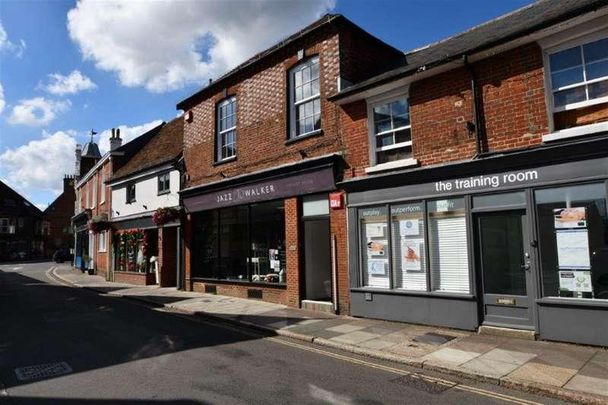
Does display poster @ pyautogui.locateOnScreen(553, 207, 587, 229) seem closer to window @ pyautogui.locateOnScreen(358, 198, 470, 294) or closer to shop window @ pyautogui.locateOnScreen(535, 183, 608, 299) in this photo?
shop window @ pyautogui.locateOnScreen(535, 183, 608, 299)

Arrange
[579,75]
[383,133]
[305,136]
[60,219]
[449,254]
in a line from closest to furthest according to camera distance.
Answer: [579,75] → [449,254] → [383,133] → [305,136] → [60,219]

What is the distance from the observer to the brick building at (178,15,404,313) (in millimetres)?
12320

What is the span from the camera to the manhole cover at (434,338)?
27.8ft

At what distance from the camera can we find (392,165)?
419 inches

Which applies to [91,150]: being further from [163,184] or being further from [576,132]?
[576,132]

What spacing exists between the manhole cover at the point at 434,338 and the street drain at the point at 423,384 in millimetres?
1891

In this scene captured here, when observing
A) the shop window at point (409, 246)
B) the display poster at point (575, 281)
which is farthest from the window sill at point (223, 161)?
the display poster at point (575, 281)

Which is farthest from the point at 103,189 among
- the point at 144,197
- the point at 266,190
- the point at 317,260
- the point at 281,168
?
the point at 317,260

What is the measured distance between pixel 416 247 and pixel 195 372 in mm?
5497

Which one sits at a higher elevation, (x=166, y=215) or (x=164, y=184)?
(x=164, y=184)

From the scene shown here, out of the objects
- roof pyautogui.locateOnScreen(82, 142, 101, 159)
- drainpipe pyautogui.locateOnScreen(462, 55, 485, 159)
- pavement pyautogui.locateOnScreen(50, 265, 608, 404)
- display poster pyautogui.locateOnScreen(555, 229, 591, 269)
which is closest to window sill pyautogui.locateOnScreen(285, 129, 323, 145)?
drainpipe pyautogui.locateOnScreen(462, 55, 485, 159)

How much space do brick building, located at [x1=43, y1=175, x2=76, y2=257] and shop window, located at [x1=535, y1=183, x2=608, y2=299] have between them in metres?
77.0

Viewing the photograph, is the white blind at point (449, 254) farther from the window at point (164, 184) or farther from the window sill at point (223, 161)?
the window at point (164, 184)

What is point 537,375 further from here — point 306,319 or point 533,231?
point 306,319
